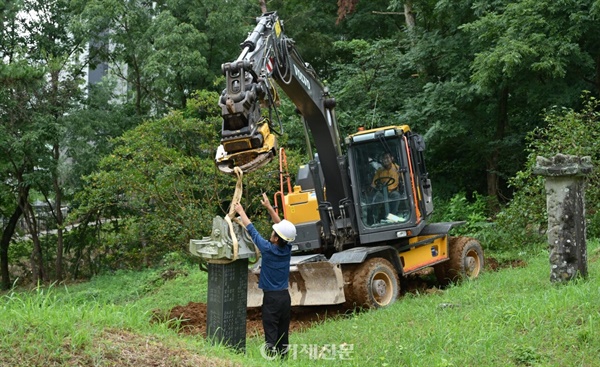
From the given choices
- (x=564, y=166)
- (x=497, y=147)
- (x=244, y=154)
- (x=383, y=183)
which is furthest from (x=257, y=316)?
(x=497, y=147)

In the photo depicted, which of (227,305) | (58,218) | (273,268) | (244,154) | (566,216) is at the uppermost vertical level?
(244,154)

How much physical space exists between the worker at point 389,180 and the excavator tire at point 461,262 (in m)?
1.75

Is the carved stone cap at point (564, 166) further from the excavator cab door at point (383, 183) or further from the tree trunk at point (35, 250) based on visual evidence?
the tree trunk at point (35, 250)

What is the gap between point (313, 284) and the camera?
1047 cm

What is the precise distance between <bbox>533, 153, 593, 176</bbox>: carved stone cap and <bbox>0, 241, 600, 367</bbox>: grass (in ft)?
Answer: 4.15

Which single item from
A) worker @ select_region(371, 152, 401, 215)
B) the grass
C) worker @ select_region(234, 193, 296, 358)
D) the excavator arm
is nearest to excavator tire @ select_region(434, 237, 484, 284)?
the grass

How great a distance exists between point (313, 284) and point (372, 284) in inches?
33.2

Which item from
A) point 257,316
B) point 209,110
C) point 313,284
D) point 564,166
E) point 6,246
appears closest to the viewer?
point 564,166

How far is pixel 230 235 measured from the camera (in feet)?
23.4

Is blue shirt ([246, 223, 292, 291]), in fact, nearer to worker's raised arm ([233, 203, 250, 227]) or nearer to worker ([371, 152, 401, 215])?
worker's raised arm ([233, 203, 250, 227])

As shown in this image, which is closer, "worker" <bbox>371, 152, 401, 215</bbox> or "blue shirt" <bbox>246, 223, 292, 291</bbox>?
"blue shirt" <bbox>246, 223, 292, 291</bbox>

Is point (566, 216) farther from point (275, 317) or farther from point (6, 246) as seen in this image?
point (6, 246)

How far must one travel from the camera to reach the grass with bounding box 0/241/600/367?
5.25m

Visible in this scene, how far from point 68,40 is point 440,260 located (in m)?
14.6
